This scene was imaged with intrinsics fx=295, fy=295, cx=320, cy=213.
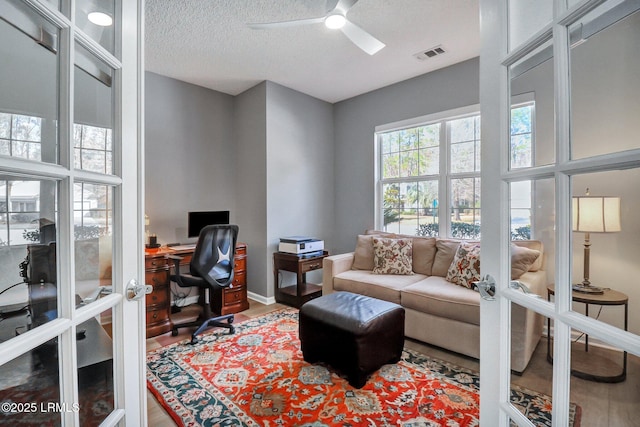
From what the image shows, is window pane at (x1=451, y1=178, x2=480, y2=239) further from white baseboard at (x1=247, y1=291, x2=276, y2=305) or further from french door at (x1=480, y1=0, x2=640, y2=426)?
french door at (x1=480, y1=0, x2=640, y2=426)

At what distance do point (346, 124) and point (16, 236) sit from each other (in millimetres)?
4249

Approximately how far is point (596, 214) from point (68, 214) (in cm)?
115

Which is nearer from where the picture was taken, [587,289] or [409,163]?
[587,289]

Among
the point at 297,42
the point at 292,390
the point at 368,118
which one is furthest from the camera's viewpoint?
the point at 368,118

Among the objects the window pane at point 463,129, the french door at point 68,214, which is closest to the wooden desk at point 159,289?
the french door at point 68,214

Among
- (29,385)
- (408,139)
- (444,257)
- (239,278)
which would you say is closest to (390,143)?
(408,139)

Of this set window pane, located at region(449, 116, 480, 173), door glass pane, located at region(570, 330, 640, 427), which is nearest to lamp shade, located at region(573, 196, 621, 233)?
door glass pane, located at region(570, 330, 640, 427)

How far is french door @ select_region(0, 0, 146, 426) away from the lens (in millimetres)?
592

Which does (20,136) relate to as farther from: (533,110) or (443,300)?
(443,300)

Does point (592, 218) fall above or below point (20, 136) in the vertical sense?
below

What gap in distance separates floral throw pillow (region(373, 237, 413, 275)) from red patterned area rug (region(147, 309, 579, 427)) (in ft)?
3.04

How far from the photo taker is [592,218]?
647mm

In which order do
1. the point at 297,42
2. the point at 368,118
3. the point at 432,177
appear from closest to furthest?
the point at 297,42, the point at 432,177, the point at 368,118

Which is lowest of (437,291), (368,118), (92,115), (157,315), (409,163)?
(157,315)
